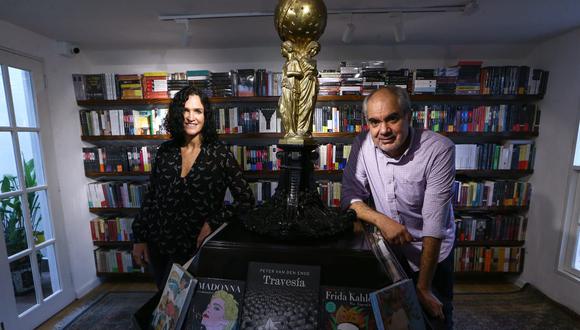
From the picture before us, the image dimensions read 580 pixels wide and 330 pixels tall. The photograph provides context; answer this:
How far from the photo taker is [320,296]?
1.50ft

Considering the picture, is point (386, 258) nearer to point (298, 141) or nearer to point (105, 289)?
point (298, 141)

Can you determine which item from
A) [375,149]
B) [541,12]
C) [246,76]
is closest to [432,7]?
[541,12]

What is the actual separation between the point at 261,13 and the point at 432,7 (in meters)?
1.05

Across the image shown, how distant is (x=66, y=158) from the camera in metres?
2.14

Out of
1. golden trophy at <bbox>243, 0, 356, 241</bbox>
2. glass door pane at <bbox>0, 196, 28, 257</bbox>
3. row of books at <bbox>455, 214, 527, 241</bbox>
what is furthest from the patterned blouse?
row of books at <bbox>455, 214, 527, 241</bbox>

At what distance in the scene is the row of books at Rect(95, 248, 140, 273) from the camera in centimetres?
237

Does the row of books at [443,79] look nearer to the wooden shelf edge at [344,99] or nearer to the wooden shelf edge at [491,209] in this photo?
the wooden shelf edge at [344,99]

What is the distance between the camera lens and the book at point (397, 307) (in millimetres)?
419

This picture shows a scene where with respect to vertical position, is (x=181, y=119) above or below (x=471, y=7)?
below

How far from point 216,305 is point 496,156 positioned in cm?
265

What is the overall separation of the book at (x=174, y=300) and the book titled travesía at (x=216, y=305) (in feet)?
0.05

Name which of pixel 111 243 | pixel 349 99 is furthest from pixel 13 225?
pixel 349 99

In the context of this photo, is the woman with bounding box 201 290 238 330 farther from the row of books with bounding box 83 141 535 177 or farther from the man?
the row of books with bounding box 83 141 535 177

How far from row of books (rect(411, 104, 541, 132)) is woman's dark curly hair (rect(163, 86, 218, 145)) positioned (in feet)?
5.72
